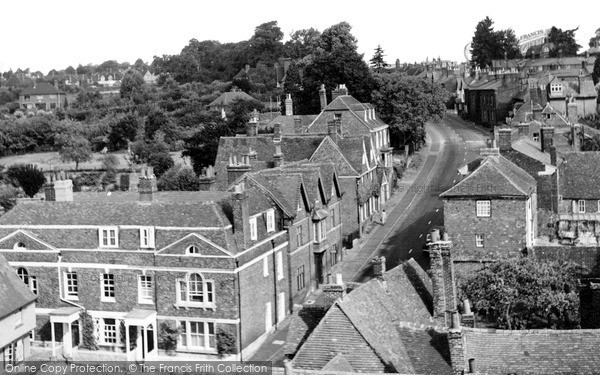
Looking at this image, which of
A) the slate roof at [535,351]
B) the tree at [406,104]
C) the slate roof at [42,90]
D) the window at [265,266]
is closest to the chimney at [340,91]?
the tree at [406,104]

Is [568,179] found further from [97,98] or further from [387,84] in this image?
[97,98]

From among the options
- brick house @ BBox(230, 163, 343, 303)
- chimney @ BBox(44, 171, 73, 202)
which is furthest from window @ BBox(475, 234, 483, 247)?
chimney @ BBox(44, 171, 73, 202)

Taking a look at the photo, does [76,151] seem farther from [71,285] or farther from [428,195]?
[71,285]

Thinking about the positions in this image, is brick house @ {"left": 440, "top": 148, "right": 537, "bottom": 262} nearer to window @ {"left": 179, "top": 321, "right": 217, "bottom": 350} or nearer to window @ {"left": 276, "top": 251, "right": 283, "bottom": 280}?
window @ {"left": 276, "top": 251, "right": 283, "bottom": 280}

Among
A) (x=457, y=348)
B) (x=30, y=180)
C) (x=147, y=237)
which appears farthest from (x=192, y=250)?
(x=30, y=180)

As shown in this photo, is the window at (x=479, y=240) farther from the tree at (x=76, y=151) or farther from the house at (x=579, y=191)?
the tree at (x=76, y=151)

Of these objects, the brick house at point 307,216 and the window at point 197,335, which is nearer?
the window at point 197,335
